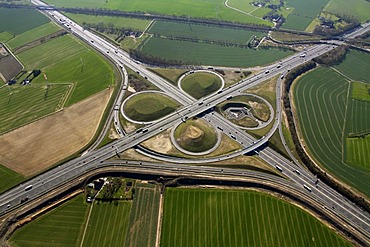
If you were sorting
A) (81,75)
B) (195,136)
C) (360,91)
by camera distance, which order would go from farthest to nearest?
(81,75)
(360,91)
(195,136)

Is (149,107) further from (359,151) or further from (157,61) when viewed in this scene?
(359,151)

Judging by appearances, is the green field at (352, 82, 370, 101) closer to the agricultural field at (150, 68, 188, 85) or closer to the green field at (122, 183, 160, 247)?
the agricultural field at (150, 68, 188, 85)

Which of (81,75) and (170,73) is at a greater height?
(170,73)

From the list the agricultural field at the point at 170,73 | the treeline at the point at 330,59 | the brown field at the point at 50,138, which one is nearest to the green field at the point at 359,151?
the treeline at the point at 330,59

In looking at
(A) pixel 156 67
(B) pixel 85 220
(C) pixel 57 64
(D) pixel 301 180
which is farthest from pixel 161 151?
(C) pixel 57 64

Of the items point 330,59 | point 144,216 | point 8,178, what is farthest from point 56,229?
point 330,59

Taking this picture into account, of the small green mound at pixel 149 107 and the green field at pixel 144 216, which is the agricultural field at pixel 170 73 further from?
the green field at pixel 144 216

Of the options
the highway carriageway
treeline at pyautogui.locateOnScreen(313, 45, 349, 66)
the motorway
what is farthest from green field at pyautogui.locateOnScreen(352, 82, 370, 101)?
the highway carriageway
